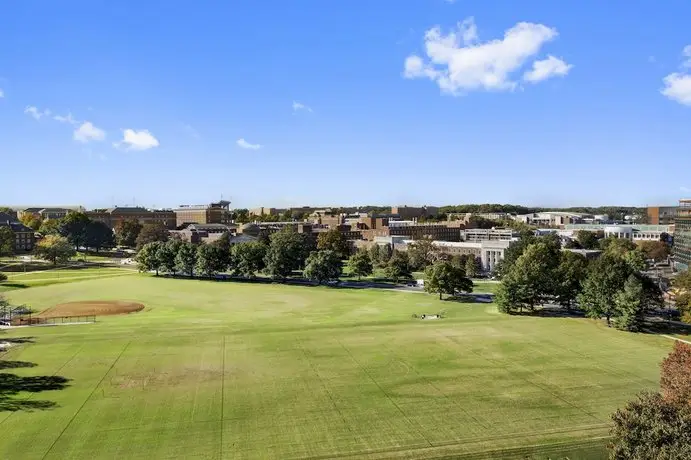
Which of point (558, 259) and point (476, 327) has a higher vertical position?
point (558, 259)

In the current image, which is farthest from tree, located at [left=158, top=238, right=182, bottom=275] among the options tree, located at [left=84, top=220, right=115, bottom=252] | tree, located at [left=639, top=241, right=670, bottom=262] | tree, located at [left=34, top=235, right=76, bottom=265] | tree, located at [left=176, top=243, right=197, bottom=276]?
tree, located at [left=639, top=241, right=670, bottom=262]

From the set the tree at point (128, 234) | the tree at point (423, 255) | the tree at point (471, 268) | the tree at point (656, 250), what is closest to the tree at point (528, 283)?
the tree at point (471, 268)

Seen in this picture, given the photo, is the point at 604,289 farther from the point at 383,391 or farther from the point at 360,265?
the point at 360,265

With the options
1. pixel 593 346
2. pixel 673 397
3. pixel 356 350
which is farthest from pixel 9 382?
pixel 593 346

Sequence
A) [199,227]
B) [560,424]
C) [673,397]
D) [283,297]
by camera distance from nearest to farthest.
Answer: [673,397] → [560,424] → [283,297] → [199,227]

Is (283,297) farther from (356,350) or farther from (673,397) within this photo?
(673,397)

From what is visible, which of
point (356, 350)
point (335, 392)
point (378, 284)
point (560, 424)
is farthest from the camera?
point (378, 284)

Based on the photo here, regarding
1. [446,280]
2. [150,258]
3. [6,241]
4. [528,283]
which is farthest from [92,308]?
[6,241]
